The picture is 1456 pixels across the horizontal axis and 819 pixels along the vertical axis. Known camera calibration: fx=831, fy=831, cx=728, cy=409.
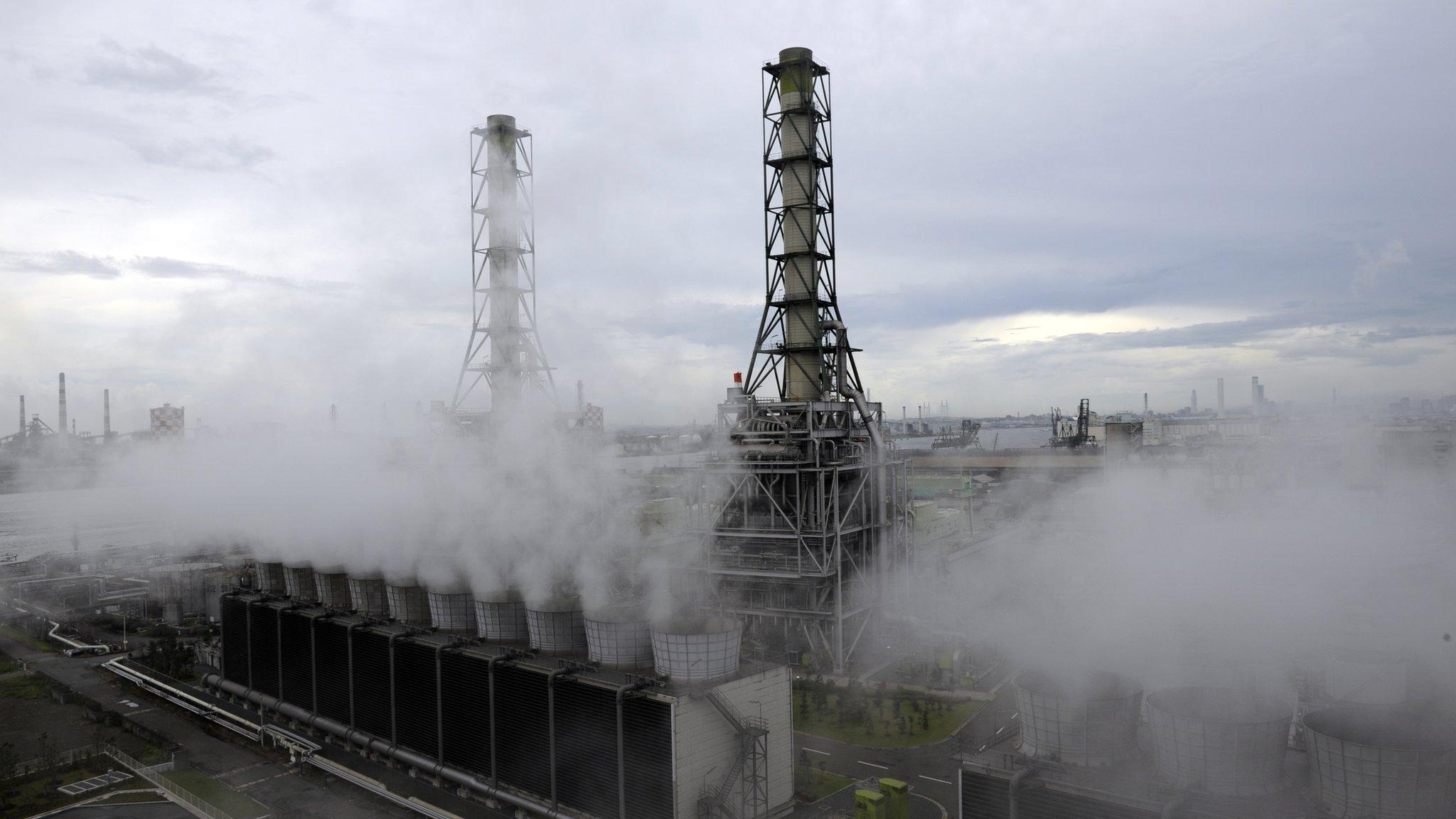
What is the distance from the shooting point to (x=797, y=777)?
907 inches

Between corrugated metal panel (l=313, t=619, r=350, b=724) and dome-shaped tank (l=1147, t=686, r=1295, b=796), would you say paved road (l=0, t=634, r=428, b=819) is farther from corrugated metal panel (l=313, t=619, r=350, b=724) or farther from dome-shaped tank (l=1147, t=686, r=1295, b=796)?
dome-shaped tank (l=1147, t=686, r=1295, b=796)

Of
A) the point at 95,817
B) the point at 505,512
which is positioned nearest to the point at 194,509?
the point at 95,817

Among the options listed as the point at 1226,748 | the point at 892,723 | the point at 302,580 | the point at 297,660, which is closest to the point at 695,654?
the point at 892,723

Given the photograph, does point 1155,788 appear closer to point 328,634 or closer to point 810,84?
point 328,634

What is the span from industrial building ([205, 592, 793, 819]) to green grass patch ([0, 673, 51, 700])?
16786mm

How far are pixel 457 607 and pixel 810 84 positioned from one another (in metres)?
25.6

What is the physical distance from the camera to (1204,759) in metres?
13.5

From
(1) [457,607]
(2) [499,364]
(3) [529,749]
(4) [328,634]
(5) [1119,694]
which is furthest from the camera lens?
(2) [499,364]

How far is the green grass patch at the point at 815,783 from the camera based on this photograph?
22016mm

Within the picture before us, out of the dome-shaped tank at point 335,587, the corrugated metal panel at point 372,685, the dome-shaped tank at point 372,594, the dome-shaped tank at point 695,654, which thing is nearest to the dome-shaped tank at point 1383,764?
the dome-shaped tank at point 695,654

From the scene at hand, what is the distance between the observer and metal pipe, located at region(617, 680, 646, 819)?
19.7 metres

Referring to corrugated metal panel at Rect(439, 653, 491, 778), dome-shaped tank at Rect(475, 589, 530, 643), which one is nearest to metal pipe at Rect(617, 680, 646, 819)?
corrugated metal panel at Rect(439, 653, 491, 778)

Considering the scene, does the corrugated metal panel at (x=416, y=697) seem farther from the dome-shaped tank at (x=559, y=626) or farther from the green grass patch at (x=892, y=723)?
Result: the green grass patch at (x=892, y=723)

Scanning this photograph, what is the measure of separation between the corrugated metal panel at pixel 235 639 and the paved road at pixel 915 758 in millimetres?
22811
